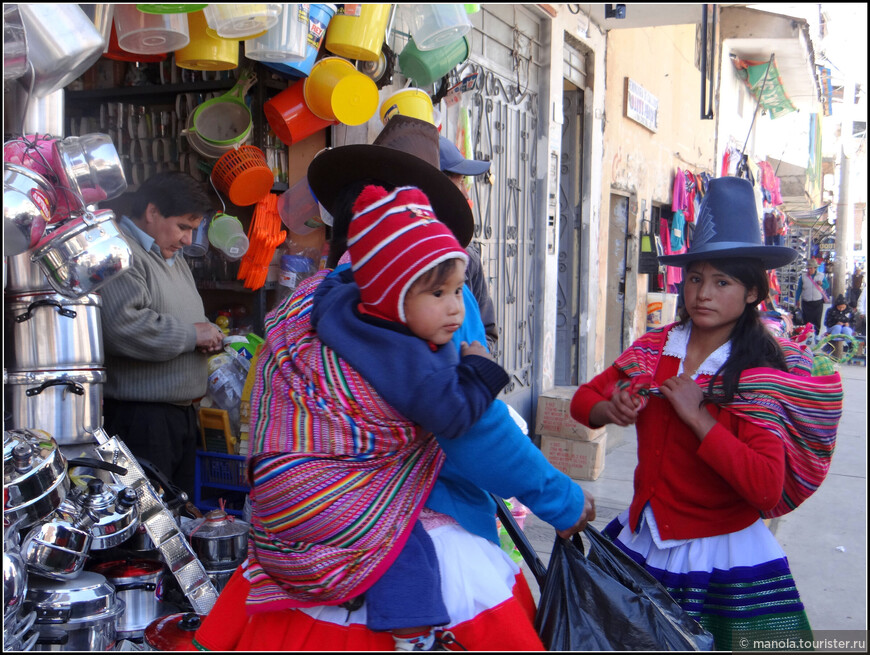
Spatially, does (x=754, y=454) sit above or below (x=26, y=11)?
below

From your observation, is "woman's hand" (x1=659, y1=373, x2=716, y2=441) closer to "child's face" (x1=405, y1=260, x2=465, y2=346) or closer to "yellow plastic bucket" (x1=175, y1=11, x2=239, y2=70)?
"child's face" (x1=405, y1=260, x2=465, y2=346)

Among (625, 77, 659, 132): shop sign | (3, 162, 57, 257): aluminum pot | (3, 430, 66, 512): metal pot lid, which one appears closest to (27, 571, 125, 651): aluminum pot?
(3, 430, 66, 512): metal pot lid

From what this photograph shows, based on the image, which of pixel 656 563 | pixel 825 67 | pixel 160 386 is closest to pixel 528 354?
pixel 160 386

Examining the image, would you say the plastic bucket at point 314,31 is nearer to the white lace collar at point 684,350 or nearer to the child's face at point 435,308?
the white lace collar at point 684,350

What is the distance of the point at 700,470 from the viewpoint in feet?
7.21

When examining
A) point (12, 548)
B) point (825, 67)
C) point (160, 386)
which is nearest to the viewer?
point (12, 548)

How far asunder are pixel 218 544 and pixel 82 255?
4.09ft

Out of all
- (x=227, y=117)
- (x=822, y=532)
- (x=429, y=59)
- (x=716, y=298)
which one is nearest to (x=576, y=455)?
(x=822, y=532)

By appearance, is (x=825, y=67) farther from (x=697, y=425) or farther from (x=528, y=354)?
(x=697, y=425)

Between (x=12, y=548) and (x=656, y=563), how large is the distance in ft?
5.69

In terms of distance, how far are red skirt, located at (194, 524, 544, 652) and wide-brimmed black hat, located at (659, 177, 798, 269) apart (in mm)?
1161

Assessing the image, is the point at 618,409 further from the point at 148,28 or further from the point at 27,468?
the point at 148,28

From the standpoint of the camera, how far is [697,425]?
2074mm

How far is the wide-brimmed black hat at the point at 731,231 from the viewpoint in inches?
86.6
